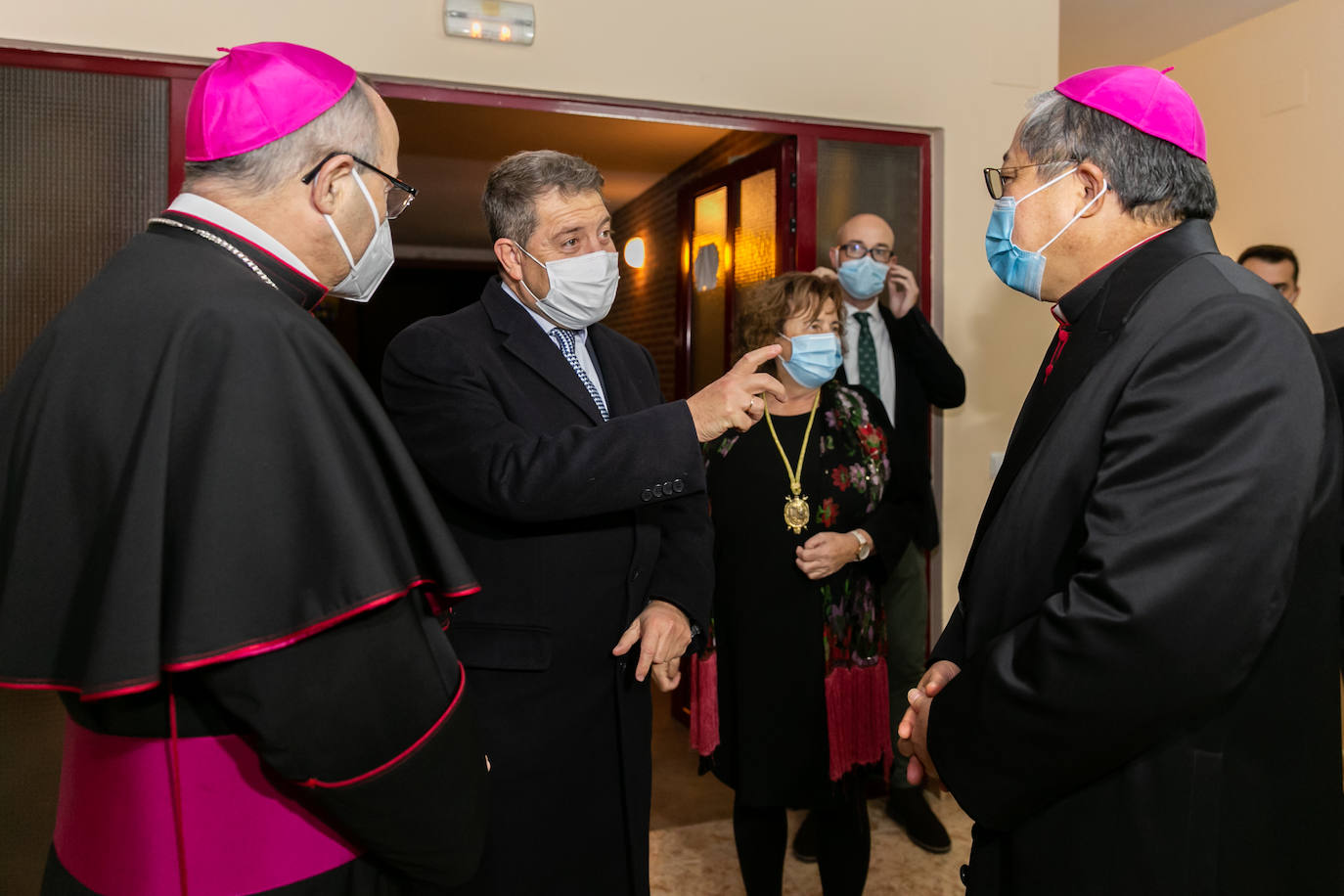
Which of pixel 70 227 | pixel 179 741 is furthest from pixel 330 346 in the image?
pixel 70 227

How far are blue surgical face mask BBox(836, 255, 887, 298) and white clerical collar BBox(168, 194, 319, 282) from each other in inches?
92.4

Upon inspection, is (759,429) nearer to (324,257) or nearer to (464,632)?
(464,632)

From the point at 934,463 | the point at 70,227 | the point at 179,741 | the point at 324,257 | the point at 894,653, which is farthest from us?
the point at 934,463

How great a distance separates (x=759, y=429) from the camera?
95.1 inches

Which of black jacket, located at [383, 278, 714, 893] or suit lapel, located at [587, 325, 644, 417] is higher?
suit lapel, located at [587, 325, 644, 417]

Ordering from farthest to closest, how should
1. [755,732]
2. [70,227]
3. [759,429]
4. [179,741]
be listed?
[70,227] < [759,429] < [755,732] < [179,741]

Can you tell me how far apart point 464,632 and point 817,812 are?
3.78ft

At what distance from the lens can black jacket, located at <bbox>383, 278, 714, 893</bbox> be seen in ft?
4.98

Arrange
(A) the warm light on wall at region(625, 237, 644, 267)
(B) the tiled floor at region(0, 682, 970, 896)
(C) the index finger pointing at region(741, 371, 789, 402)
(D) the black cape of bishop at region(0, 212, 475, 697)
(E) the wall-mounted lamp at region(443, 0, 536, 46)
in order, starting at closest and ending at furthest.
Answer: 1. (D) the black cape of bishop at region(0, 212, 475, 697)
2. (C) the index finger pointing at region(741, 371, 789, 402)
3. (B) the tiled floor at region(0, 682, 970, 896)
4. (E) the wall-mounted lamp at region(443, 0, 536, 46)
5. (A) the warm light on wall at region(625, 237, 644, 267)

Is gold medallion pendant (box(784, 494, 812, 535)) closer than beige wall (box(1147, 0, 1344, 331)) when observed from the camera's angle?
Yes

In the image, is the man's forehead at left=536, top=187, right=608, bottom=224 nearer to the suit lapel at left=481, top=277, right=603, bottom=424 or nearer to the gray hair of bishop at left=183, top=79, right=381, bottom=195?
the suit lapel at left=481, top=277, right=603, bottom=424

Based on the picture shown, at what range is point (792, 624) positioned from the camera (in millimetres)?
2301

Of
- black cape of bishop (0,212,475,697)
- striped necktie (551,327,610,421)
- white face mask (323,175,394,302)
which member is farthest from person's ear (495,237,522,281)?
black cape of bishop (0,212,475,697)

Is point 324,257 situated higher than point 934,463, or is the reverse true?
point 324,257
